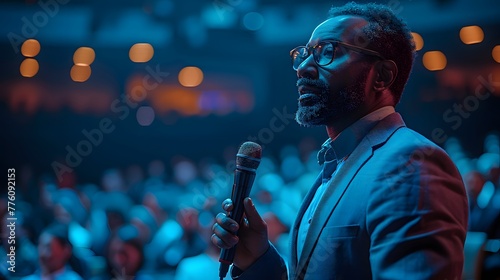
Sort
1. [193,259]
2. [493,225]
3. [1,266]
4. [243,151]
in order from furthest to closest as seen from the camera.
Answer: [1,266] < [493,225] < [193,259] < [243,151]

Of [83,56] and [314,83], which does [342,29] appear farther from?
[83,56]

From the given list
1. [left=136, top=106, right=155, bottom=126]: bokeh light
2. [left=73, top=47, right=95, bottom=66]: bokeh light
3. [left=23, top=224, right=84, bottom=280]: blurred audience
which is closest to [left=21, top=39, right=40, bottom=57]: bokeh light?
[left=73, top=47, right=95, bottom=66]: bokeh light

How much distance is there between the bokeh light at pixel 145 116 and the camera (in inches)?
357

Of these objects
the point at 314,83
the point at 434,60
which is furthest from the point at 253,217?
the point at 434,60

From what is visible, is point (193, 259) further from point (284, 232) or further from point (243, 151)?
point (243, 151)

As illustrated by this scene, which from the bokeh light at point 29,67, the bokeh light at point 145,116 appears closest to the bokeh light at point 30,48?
the bokeh light at point 29,67

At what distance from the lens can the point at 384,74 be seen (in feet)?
4.33

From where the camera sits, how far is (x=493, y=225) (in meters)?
3.67

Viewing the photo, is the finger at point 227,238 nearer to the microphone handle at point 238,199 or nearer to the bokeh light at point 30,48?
the microphone handle at point 238,199

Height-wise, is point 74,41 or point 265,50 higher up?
point 74,41

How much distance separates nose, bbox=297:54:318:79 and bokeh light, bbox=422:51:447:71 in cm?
807

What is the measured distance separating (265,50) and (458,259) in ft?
29.7

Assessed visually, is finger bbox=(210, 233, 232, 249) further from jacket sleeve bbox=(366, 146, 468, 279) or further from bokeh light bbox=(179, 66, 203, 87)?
bokeh light bbox=(179, 66, 203, 87)

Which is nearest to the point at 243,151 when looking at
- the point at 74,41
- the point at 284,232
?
the point at 284,232
